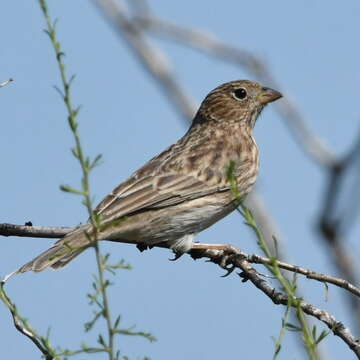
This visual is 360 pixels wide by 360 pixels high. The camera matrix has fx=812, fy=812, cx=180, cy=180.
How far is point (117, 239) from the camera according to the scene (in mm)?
7027

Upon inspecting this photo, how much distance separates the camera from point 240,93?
31.1ft

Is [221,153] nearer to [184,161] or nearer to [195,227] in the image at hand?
[184,161]

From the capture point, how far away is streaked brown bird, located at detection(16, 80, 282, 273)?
690cm

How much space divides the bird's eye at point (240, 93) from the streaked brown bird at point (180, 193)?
0.20 metres

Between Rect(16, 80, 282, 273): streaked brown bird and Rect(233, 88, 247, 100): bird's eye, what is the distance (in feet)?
0.67

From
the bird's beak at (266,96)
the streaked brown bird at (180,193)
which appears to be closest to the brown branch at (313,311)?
the streaked brown bird at (180,193)

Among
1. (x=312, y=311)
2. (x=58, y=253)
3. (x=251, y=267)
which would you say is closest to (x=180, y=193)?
(x=251, y=267)

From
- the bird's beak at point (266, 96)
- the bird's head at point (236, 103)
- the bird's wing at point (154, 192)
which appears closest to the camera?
the bird's wing at point (154, 192)

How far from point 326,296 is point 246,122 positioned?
5.32 meters

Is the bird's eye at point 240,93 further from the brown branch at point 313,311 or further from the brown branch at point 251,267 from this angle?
the brown branch at point 313,311

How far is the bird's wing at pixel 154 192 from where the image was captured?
7.01 meters

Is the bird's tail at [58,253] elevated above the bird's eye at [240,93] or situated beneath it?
situated beneath

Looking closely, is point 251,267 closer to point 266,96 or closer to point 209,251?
point 209,251

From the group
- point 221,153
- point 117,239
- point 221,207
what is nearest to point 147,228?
point 117,239
